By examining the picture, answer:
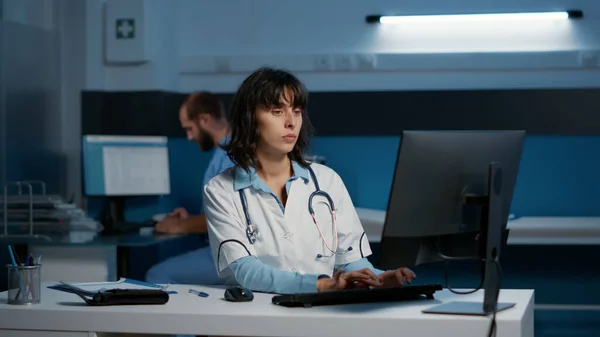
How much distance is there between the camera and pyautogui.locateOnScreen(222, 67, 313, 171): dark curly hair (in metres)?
2.75

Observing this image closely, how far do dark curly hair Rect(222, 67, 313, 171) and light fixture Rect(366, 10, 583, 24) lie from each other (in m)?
2.60

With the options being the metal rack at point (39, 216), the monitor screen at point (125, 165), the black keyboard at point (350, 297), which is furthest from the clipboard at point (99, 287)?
the monitor screen at point (125, 165)

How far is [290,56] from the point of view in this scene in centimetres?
538

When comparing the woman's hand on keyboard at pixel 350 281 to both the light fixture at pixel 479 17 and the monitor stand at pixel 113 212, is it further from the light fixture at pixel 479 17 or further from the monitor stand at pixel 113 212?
the light fixture at pixel 479 17

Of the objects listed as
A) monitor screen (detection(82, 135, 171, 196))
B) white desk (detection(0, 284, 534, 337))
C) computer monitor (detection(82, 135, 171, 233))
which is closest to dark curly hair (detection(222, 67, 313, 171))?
white desk (detection(0, 284, 534, 337))

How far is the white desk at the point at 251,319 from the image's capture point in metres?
2.11

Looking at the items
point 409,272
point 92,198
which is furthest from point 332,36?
point 409,272

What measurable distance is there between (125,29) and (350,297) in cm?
339

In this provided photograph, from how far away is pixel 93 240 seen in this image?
4.32 metres

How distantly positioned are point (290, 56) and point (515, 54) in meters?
1.22

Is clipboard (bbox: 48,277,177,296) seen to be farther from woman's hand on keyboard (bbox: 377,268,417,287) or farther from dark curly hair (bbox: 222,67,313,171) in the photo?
woman's hand on keyboard (bbox: 377,268,417,287)

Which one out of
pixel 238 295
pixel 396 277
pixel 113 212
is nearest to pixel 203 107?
pixel 113 212

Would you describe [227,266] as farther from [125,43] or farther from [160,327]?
[125,43]

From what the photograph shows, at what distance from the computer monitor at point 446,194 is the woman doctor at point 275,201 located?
35cm
